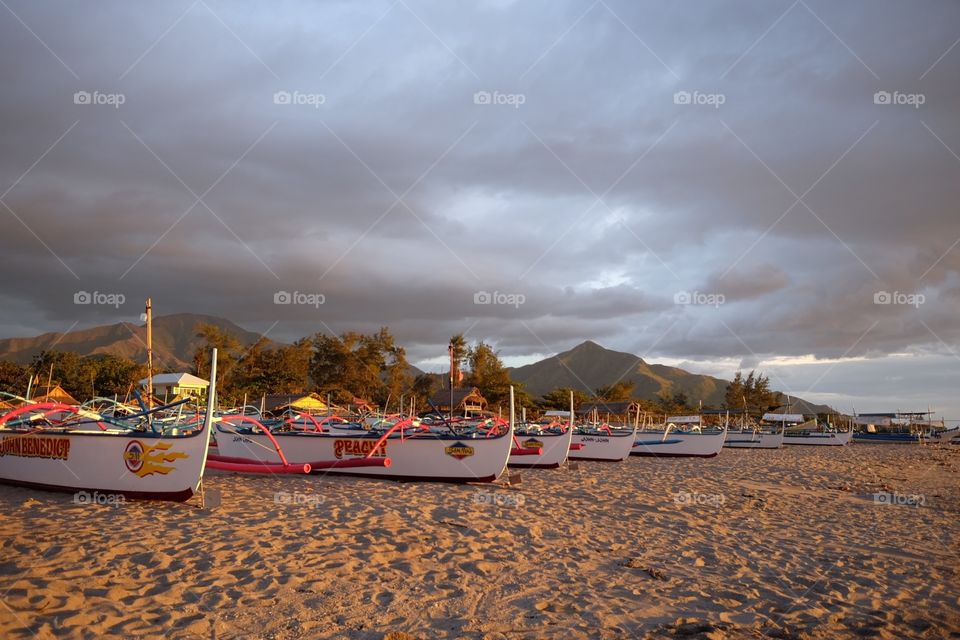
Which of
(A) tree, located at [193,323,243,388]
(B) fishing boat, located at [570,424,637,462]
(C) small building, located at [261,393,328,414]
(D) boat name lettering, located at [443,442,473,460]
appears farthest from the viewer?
(A) tree, located at [193,323,243,388]

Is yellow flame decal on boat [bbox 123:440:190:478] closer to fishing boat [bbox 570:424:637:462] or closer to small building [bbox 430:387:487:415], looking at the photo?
fishing boat [bbox 570:424:637:462]

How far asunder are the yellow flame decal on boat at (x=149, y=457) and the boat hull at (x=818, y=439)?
41.7 meters

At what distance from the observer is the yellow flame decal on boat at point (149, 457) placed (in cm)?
844

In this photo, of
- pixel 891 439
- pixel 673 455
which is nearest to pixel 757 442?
pixel 673 455

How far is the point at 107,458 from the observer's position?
352 inches

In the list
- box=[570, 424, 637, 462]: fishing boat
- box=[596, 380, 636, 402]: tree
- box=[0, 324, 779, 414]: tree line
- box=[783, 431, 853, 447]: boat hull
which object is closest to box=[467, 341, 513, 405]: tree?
box=[0, 324, 779, 414]: tree line

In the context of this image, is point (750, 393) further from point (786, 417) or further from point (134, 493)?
point (134, 493)

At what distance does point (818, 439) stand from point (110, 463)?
43353 millimetres

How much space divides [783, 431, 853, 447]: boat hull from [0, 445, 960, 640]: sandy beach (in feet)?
112

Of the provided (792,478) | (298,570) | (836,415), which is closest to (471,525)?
(298,570)

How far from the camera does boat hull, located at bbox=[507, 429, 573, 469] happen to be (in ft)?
52.6

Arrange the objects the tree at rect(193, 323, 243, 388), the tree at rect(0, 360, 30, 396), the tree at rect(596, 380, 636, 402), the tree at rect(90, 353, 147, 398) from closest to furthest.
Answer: the tree at rect(0, 360, 30, 396)
the tree at rect(90, 353, 147, 398)
the tree at rect(193, 323, 243, 388)
the tree at rect(596, 380, 636, 402)

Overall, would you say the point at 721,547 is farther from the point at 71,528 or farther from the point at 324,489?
the point at 71,528

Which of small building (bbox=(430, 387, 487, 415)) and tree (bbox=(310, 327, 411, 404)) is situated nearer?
small building (bbox=(430, 387, 487, 415))
